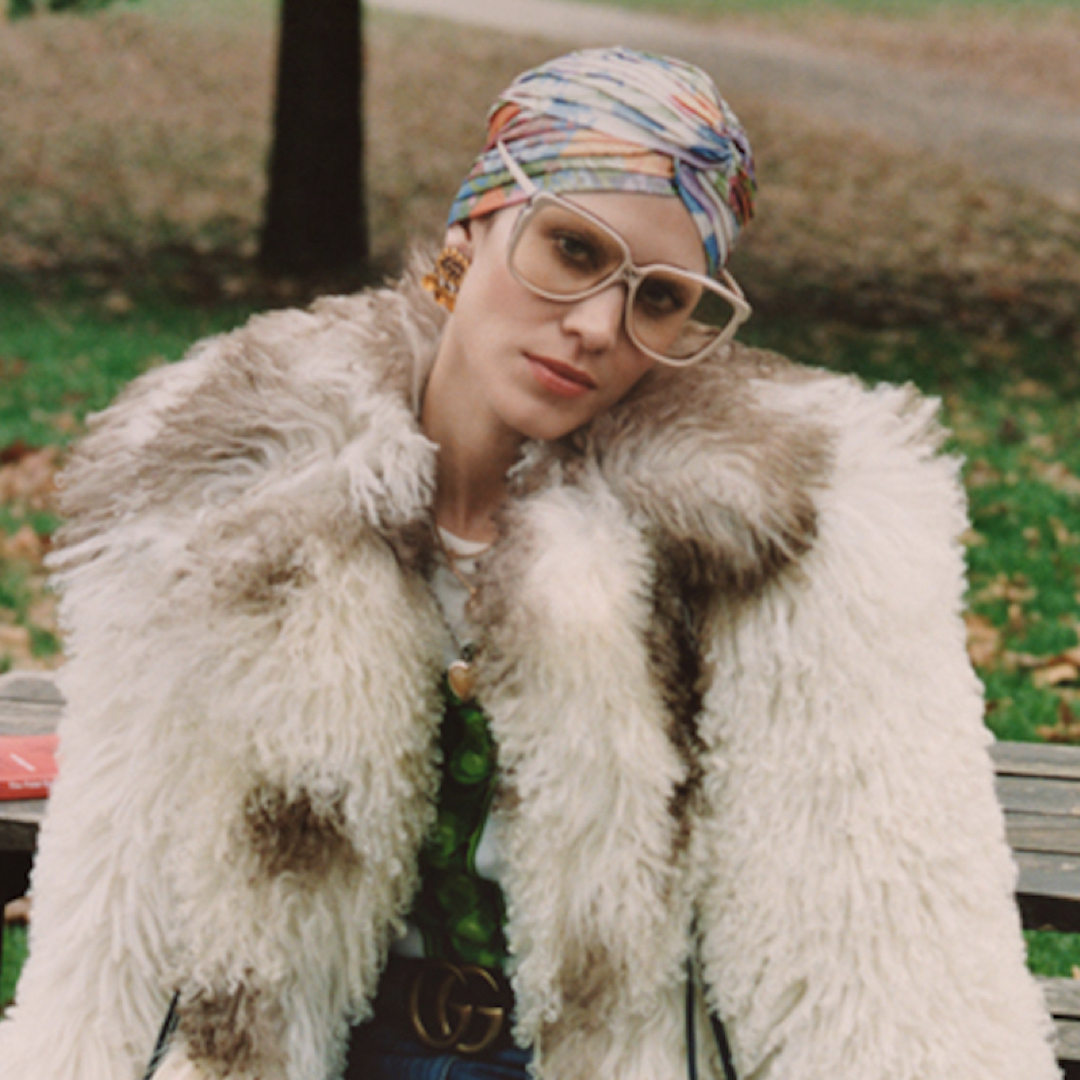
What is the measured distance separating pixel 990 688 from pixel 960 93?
15.7 m

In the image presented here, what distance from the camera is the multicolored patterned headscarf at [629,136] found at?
5.20 feet

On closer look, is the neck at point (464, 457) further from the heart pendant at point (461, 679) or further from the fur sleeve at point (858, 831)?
the fur sleeve at point (858, 831)

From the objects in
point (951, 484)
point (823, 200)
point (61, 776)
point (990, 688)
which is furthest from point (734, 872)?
point (823, 200)

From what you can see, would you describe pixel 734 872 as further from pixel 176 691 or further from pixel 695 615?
pixel 176 691

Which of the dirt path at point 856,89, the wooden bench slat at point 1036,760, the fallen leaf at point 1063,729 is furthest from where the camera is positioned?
the dirt path at point 856,89

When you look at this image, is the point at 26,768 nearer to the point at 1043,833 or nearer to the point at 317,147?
the point at 1043,833

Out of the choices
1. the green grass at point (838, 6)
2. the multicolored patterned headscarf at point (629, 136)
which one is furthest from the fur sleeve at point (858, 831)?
the green grass at point (838, 6)

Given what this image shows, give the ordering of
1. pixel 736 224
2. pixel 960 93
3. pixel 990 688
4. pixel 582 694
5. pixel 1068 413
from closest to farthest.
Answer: pixel 582 694 → pixel 736 224 → pixel 990 688 → pixel 1068 413 → pixel 960 93

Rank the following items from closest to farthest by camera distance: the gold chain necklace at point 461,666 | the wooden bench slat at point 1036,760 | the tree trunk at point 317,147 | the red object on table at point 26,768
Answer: the gold chain necklace at point 461,666 → the red object on table at point 26,768 → the wooden bench slat at point 1036,760 → the tree trunk at point 317,147

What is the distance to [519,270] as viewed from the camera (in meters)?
1.64

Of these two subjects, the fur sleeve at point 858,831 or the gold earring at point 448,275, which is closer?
the fur sleeve at point 858,831

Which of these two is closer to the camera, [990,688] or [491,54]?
[990,688]

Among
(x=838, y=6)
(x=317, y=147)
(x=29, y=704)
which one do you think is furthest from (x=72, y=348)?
→ (x=838, y=6)

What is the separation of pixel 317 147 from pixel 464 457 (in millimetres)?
7705
